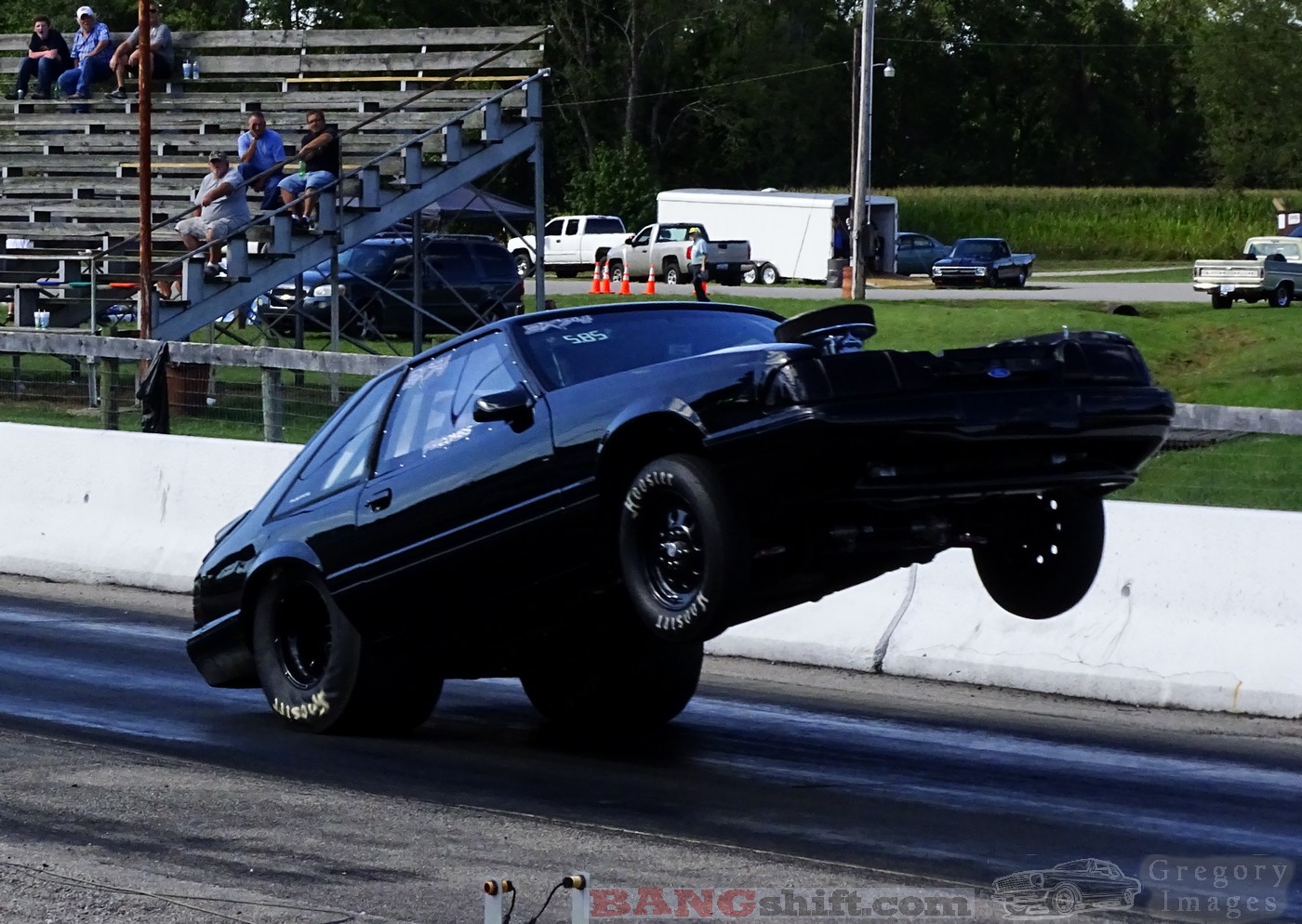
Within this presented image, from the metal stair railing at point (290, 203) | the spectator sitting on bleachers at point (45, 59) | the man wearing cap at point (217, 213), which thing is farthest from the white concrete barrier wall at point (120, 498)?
the spectator sitting on bleachers at point (45, 59)

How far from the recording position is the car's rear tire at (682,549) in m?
6.63

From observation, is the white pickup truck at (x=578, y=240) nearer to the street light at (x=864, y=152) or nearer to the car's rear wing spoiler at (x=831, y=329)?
the street light at (x=864, y=152)

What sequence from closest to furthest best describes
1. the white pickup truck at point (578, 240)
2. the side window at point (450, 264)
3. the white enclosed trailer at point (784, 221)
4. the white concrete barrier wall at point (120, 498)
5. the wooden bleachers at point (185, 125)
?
the white concrete barrier wall at point (120, 498), the wooden bleachers at point (185, 125), the side window at point (450, 264), the white enclosed trailer at point (784, 221), the white pickup truck at point (578, 240)

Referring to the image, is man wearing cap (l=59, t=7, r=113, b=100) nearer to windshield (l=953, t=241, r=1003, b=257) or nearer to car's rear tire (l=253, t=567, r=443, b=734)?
car's rear tire (l=253, t=567, r=443, b=734)

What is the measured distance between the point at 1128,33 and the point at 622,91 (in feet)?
98.7

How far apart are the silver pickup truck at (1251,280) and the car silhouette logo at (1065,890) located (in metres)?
35.7

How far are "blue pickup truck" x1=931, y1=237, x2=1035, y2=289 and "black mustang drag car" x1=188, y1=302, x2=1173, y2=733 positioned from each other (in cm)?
4512

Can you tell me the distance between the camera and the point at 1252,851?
655 centimetres

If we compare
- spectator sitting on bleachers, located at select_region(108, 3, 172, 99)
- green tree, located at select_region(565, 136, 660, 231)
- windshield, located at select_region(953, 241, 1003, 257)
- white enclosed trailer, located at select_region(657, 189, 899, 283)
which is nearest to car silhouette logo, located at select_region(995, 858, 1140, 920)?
spectator sitting on bleachers, located at select_region(108, 3, 172, 99)

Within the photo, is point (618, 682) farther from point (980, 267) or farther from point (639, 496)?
point (980, 267)

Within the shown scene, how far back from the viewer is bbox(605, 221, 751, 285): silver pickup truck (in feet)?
176

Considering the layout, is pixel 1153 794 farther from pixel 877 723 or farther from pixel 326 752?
pixel 326 752

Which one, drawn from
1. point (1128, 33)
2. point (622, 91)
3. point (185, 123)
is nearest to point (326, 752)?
point (185, 123)

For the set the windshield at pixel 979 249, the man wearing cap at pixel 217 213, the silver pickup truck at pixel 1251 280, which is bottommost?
the silver pickup truck at pixel 1251 280
